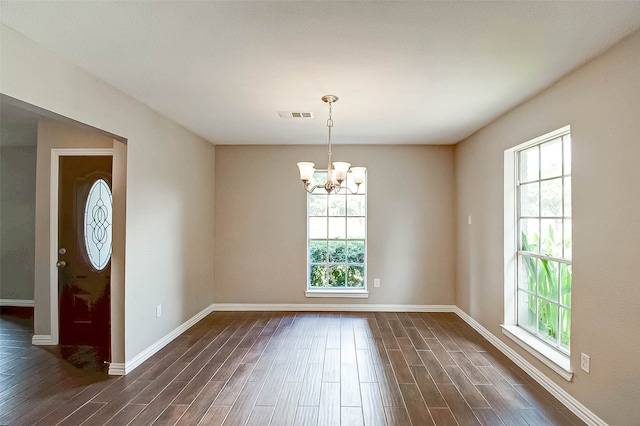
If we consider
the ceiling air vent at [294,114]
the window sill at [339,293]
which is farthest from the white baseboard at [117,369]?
the ceiling air vent at [294,114]

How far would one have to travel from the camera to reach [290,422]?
2270 millimetres

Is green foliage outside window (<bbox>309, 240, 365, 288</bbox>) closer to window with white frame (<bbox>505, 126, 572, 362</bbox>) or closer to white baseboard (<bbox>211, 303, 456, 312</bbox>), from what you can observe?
white baseboard (<bbox>211, 303, 456, 312</bbox>)

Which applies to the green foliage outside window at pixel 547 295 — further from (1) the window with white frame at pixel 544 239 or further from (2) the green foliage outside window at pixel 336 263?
(2) the green foliage outside window at pixel 336 263

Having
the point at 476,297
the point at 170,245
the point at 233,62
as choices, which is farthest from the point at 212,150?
the point at 476,297

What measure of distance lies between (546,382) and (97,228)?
4563 mm

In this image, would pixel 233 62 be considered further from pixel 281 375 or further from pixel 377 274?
pixel 377 274

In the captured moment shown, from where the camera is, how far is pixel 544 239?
3027 mm

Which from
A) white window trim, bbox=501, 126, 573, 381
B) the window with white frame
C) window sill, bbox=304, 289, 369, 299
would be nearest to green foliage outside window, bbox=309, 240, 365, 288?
window sill, bbox=304, 289, 369, 299

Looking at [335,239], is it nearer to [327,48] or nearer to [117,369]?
[117,369]

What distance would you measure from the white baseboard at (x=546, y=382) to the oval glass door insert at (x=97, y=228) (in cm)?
432

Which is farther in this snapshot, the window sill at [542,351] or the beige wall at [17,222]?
the beige wall at [17,222]

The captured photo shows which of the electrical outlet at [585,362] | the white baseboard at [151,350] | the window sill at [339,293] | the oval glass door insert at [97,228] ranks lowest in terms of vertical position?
the white baseboard at [151,350]

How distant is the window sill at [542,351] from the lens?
8.27ft

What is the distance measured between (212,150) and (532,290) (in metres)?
4.44
